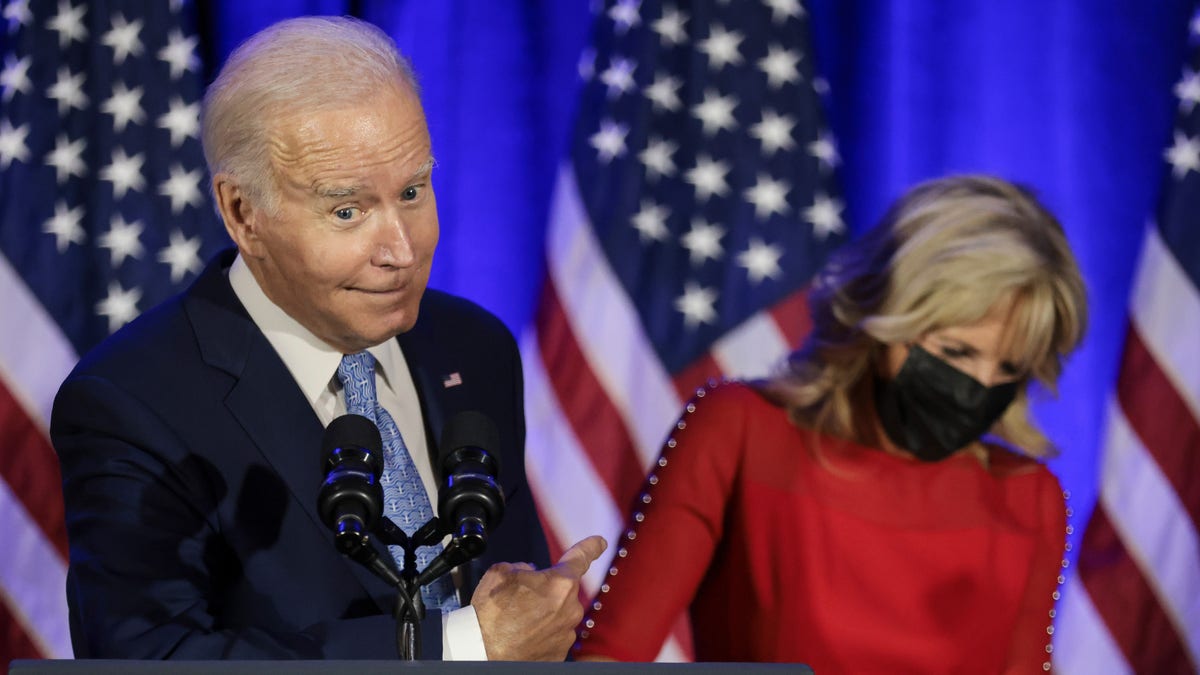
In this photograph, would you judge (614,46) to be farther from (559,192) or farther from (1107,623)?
(1107,623)

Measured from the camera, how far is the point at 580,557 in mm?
1679

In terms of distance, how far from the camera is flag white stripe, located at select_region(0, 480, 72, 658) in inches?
125

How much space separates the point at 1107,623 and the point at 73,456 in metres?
2.59

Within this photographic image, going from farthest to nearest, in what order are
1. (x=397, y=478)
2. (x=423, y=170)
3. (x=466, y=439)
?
(x=397, y=478)
(x=423, y=170)
(x=466, y=439)

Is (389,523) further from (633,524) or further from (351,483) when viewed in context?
(633,524)

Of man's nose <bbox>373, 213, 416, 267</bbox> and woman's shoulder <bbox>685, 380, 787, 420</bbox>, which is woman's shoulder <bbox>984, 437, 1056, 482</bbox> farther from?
man's nose <bbox>373, 213, 416, 267</bbox>

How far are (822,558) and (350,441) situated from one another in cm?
135

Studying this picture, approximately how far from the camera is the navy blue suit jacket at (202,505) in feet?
5.52

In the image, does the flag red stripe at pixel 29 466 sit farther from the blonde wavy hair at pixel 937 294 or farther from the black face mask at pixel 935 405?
the black face mask at pixel 935 405

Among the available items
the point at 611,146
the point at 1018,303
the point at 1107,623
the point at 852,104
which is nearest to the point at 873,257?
the point at 1018,303

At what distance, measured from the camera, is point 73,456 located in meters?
1.76

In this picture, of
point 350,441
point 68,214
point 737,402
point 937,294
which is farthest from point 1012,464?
point 68,214

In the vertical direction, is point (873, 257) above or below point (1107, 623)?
above

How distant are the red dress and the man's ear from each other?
995 millimetres
